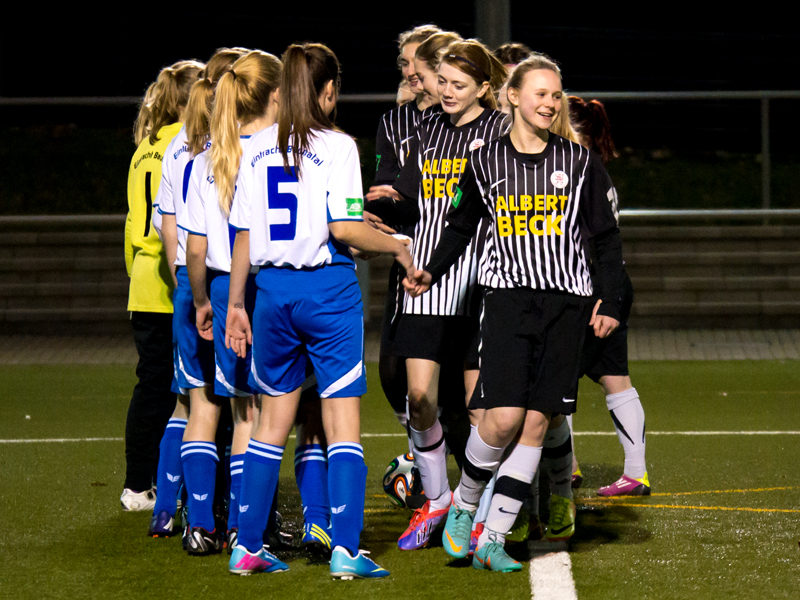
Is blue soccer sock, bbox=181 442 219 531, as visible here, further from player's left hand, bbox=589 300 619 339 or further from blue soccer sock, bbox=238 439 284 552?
player's left hand, bbox=589 300 619 339

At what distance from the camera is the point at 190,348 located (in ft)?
15.4

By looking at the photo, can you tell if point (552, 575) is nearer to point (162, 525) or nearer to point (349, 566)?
point (349, 566)

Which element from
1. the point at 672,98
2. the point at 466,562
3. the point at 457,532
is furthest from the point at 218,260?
the point at 672,98

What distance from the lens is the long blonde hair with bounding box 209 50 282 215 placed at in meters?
4.34

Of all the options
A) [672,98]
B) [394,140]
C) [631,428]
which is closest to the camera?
[394,140]

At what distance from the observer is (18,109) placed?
12.8m

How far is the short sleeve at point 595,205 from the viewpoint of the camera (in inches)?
171

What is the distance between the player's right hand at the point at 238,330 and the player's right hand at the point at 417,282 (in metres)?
0.65

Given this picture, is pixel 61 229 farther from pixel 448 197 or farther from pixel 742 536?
pixel 742 536

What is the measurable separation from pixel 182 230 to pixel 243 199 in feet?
1.90

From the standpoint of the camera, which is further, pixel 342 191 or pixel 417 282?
pixel 417 282

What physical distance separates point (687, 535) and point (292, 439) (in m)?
2.99

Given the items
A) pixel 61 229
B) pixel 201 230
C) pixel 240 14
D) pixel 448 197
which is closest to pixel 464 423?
pixel 448 197

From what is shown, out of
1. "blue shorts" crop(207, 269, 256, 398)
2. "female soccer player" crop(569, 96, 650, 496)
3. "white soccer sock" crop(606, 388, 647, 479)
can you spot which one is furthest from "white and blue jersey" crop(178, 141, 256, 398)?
"white soccer sock" crop(606, 388, 647, 479)
